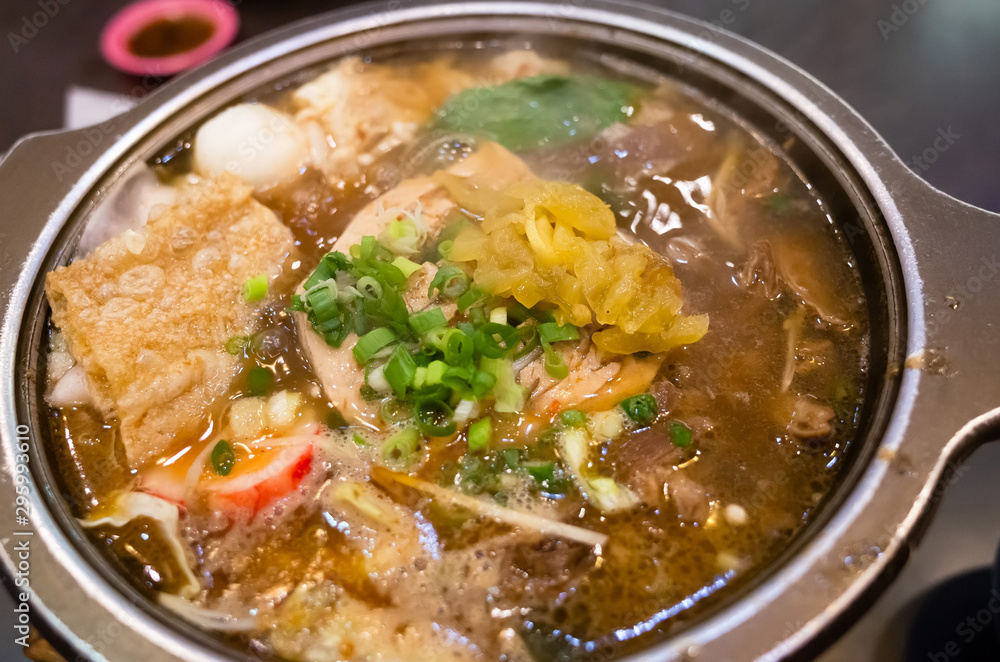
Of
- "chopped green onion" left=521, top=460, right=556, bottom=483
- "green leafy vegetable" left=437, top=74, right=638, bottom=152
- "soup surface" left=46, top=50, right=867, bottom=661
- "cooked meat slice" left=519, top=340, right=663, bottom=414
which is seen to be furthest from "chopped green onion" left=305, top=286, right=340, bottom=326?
"green leafy vegetable" left=437, top=74, right=638, bottom=152

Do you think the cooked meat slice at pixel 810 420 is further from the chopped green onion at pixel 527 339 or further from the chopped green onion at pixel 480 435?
the chopped green onion at pixel 480 435

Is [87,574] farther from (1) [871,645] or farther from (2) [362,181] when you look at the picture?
(1) [871,645]

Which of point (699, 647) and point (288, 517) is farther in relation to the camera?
point (288, 517)

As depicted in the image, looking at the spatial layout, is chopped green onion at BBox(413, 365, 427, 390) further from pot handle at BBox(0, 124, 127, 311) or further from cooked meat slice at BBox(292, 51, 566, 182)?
pot handle at BBox(0, 124, 127, 311)

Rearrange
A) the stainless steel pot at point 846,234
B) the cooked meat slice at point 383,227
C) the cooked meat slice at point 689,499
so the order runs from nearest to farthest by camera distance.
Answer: the stainless steel pot at point 846,234 < the cooked meat slice at point 689,499 < the cooked meat slice at point 383,227

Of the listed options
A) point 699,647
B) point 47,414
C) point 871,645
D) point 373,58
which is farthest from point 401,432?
point 373,58

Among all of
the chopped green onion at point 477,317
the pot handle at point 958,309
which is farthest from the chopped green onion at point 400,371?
the pot handle at point 958,309
